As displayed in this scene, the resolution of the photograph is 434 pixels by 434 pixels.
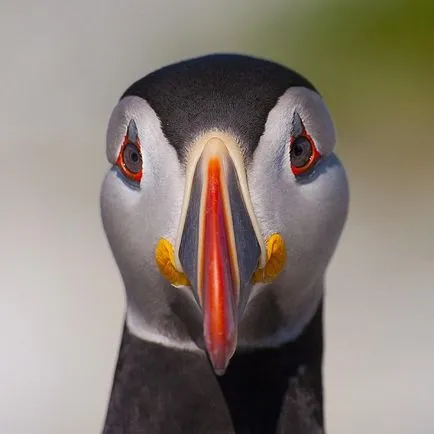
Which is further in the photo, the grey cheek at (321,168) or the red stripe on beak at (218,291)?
the grey cheek at (321,168)

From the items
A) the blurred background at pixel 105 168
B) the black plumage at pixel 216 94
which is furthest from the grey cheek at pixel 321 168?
the blurred background at pixel 105 168

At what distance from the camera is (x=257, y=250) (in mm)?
1399

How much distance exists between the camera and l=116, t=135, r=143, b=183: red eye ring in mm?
1538

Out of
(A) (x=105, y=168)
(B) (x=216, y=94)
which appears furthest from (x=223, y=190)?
(A) (x=105, y=168)

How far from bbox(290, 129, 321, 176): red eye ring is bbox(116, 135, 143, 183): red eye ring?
22 centimetres

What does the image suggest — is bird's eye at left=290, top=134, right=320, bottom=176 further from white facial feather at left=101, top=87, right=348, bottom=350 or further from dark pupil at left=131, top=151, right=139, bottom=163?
dark pupil at left=131, top=151, right=139, bottom=163

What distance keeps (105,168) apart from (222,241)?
3.91m

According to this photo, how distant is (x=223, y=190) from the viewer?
54.7 inches

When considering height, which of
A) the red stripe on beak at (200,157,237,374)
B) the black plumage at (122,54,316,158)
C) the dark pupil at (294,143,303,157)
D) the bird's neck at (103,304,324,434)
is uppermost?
the black plumage at (122,54,316,158)

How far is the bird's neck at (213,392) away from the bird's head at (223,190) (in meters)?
0.08

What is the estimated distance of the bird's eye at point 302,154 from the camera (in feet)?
5.02

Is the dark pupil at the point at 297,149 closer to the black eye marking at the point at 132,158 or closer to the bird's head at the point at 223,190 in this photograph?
the bird's head at the point at 223,190

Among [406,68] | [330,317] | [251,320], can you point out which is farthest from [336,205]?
[406,68]

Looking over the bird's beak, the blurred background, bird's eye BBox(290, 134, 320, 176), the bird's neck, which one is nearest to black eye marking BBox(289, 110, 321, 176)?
bird's eye BBox(290, 134, 320, 176)
